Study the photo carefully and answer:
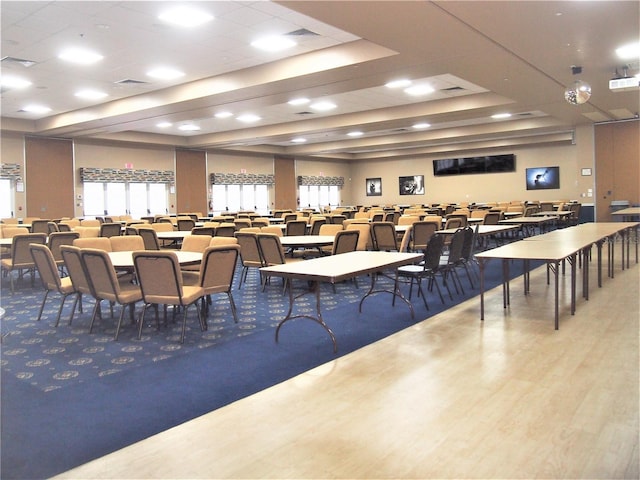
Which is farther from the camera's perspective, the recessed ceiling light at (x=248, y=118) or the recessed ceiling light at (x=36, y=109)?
the recessed ceiling light at (x=248, y=118)

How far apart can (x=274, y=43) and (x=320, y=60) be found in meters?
0.80

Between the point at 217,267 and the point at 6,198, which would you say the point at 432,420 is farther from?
the point at 6,198

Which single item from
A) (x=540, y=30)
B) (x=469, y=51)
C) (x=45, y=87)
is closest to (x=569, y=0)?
(x=540, y=30)

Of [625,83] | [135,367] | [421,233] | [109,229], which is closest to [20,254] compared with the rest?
[109,229]

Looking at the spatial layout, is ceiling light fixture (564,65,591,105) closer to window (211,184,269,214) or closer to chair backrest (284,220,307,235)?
chair backrest (284,220,307,235)

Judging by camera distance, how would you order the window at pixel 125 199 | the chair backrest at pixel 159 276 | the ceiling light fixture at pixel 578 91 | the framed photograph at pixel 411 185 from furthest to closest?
the framed photograph at pixel 411 185
the window at pixel 125 199
the ceiling light fixture at pixel 578 91
the chair backrest at pixel 159 276

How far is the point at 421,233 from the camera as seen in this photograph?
8375 mm

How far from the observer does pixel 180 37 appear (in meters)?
7.10

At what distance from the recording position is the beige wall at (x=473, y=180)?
20.6 meters

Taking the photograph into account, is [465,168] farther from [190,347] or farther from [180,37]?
[190,347]

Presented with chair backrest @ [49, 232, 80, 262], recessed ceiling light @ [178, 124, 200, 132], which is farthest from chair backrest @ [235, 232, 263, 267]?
recessed ceiling light @ [178, 124, 200, 132]

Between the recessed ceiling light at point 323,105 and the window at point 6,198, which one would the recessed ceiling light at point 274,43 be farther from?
the window at point 6,198

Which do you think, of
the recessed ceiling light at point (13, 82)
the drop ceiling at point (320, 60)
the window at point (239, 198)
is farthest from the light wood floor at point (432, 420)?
the window at point (239, 198)

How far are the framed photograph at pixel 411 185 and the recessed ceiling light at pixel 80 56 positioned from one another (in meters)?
18.0
